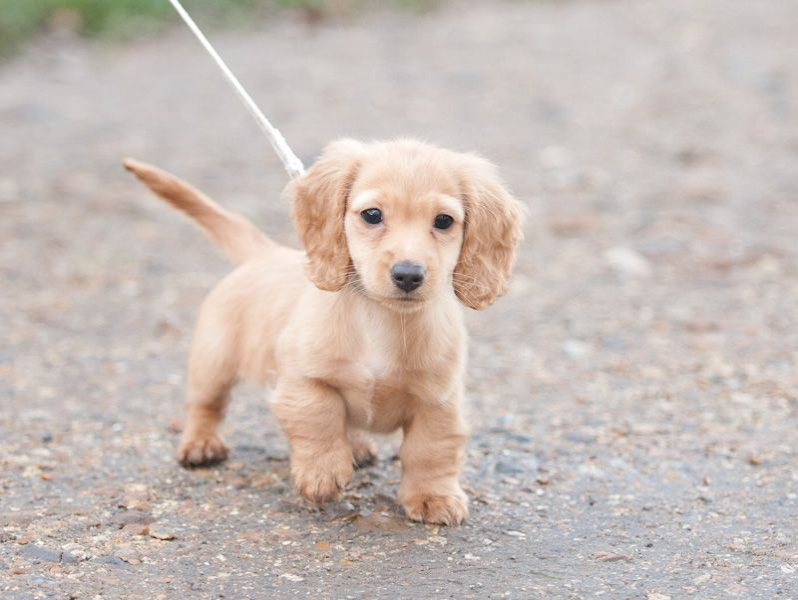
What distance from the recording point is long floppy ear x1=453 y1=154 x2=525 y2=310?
402 cm

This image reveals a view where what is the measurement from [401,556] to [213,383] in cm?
114

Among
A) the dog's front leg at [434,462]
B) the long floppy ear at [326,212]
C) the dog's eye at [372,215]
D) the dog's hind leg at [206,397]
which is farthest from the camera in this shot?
the dog's hind leg at [206,397]

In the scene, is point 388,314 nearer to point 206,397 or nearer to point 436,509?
point 436,509

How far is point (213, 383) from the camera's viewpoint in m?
4.66

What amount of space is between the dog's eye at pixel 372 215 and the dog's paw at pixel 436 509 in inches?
37.7

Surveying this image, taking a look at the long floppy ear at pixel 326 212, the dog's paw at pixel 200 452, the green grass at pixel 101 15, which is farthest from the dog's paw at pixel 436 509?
the green grass at pixel 101 15

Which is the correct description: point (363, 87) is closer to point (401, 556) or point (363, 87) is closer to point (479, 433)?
point (479, 433)

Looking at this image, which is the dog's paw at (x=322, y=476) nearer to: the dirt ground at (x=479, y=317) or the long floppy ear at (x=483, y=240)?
the dirt ground at (x=479, y=317)

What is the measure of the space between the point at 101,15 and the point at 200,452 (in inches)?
362

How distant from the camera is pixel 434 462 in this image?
414 centimetres

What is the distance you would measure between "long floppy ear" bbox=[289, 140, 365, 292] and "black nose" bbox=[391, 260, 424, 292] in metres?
0.32

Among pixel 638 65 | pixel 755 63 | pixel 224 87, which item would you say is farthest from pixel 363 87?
pixel 755 63

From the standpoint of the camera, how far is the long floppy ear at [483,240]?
4.02 m

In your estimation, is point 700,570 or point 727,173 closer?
point 700,570
